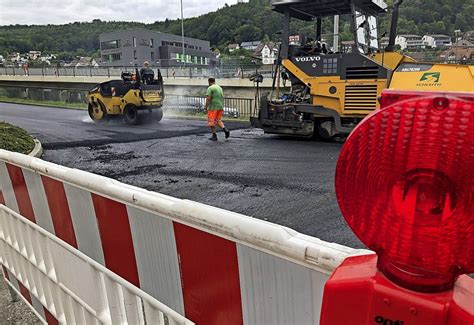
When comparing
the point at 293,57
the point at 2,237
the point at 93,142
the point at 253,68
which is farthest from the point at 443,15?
the point at 2,237

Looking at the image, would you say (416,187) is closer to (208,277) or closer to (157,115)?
(208,277)

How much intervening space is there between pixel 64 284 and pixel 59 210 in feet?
1.42

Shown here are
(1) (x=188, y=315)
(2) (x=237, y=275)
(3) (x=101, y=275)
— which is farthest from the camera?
(3) (x=101, y=275)

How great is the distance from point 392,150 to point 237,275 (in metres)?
0.78

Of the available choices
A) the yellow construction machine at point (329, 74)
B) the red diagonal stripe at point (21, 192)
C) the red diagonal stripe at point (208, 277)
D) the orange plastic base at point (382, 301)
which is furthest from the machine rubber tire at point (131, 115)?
the orange plastic base at point (382, 301)

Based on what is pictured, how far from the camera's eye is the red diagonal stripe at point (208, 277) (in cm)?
134

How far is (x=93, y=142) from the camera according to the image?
10.8m

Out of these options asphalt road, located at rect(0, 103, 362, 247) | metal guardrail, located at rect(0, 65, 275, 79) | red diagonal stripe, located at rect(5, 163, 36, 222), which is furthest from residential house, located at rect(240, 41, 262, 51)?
red diagonal stripe, located at rect(5, 163, 36, 222)

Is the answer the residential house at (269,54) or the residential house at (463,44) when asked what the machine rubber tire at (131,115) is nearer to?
the residential house at (269,54)

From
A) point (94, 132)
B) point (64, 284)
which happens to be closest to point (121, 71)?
point (94, 132)

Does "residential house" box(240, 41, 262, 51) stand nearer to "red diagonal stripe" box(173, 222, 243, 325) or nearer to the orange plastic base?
"red diagonal stripe" box(173, 222, 243, 325)

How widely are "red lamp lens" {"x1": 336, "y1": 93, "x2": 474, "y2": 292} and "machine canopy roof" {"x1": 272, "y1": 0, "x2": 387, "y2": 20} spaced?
1001 centimetres

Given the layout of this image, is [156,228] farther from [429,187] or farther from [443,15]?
[443,15]

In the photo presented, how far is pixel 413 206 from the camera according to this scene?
2.31 feet
